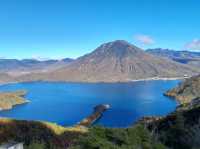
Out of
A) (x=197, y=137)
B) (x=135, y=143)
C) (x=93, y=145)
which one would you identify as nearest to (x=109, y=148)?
(x=93, y=145)

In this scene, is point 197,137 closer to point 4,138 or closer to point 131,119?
point 4,138

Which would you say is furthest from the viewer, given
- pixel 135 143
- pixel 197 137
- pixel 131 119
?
pixel 131 119

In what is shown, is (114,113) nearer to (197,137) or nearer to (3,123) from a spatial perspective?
(3,123)

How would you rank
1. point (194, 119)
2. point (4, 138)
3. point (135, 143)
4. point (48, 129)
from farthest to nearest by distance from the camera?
1. point (48, 129)
2. point (4, 138)
3. point (194, 119)
4. point (135, 143)

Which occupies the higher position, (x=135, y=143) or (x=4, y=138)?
(x=135, y=143)

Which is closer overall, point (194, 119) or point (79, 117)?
point (194, 119)

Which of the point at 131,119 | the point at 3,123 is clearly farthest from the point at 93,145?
the point at 131,119

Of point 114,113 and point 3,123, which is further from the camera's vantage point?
point 114,113

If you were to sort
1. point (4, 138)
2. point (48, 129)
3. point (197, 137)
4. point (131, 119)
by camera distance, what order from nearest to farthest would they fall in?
point (197, 137) → point (4, 138) → point (48, 129) → point (131, 119)

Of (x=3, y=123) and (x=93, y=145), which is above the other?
(x=93, y=145)
